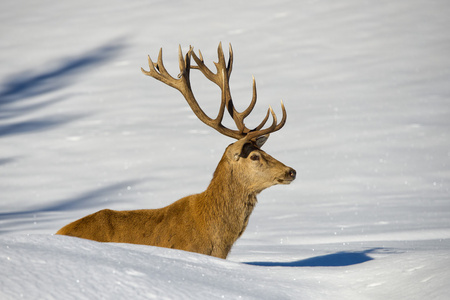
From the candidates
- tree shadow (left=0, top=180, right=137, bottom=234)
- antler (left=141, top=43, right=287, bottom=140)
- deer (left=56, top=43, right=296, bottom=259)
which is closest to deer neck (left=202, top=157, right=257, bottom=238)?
deer (left=56, top=43, right=296, bottom=259)

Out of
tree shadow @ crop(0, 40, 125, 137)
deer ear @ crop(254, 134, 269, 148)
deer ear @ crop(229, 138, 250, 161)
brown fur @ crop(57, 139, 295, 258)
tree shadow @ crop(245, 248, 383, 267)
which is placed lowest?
tree shadow @ crop(245, 248, 383, 267)

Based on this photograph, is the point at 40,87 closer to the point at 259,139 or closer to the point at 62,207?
the point at 62,207

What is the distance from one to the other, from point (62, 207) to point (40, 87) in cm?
1687

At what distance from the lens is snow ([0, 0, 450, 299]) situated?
3.63 m

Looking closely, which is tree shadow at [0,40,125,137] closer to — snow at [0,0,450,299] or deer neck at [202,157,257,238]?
snow at [0,0,450,299]

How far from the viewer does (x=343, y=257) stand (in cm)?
709

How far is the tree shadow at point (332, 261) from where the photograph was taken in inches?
257

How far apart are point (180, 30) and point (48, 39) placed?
7.51 m

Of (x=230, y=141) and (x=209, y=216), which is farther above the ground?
(x=230, y=141)

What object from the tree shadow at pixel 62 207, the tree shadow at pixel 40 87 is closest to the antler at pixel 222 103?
the tree shadow at pixel 62 207

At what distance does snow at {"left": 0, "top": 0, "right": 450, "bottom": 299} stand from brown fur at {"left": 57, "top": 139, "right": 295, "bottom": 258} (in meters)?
0.59

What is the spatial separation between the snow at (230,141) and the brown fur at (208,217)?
0.59m

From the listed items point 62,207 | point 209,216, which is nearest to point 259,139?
point 209,216

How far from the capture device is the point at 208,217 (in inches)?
247
